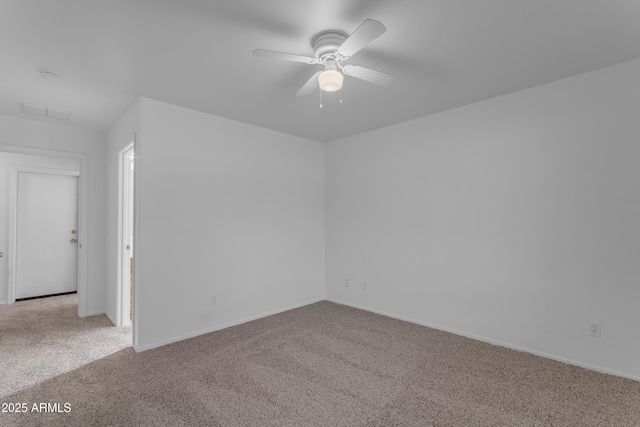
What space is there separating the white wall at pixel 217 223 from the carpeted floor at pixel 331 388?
0.53m

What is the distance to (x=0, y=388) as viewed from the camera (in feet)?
7.32

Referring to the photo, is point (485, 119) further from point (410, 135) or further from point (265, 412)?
point (265, 412)

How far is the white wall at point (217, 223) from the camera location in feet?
9.89

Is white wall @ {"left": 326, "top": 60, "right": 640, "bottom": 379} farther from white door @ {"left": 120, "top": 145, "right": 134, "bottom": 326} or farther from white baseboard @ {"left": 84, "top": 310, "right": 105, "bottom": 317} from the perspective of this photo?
white baseboard @ {"left": 84, "top": 310, "right": 105, "bottom": 317}

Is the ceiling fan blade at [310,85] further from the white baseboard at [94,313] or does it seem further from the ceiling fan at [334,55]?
the white baseboard at [94,313]

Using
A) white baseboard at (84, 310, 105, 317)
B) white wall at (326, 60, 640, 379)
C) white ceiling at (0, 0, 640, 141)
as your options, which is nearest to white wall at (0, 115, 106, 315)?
white baseboard at (84, 310, 105, 317)

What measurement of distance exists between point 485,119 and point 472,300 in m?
1.90

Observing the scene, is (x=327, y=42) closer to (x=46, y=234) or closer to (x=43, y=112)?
(x=43, y=112)

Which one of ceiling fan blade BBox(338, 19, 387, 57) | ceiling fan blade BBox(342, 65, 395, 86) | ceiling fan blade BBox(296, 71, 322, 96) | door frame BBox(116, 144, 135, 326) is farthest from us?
door frame BBox(116, 144, 135, 326)

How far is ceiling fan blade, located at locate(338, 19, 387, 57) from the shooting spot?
1.53m

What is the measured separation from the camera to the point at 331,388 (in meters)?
2.26

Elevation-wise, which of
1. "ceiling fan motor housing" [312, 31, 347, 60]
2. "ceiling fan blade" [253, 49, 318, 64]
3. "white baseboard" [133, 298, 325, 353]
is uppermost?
"ceiling fan motor housing" [312, 31, 347, 60]

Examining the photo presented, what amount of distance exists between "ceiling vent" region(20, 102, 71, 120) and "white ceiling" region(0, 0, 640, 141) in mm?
104

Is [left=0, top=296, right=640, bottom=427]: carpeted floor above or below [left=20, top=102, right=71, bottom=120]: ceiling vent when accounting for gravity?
below
